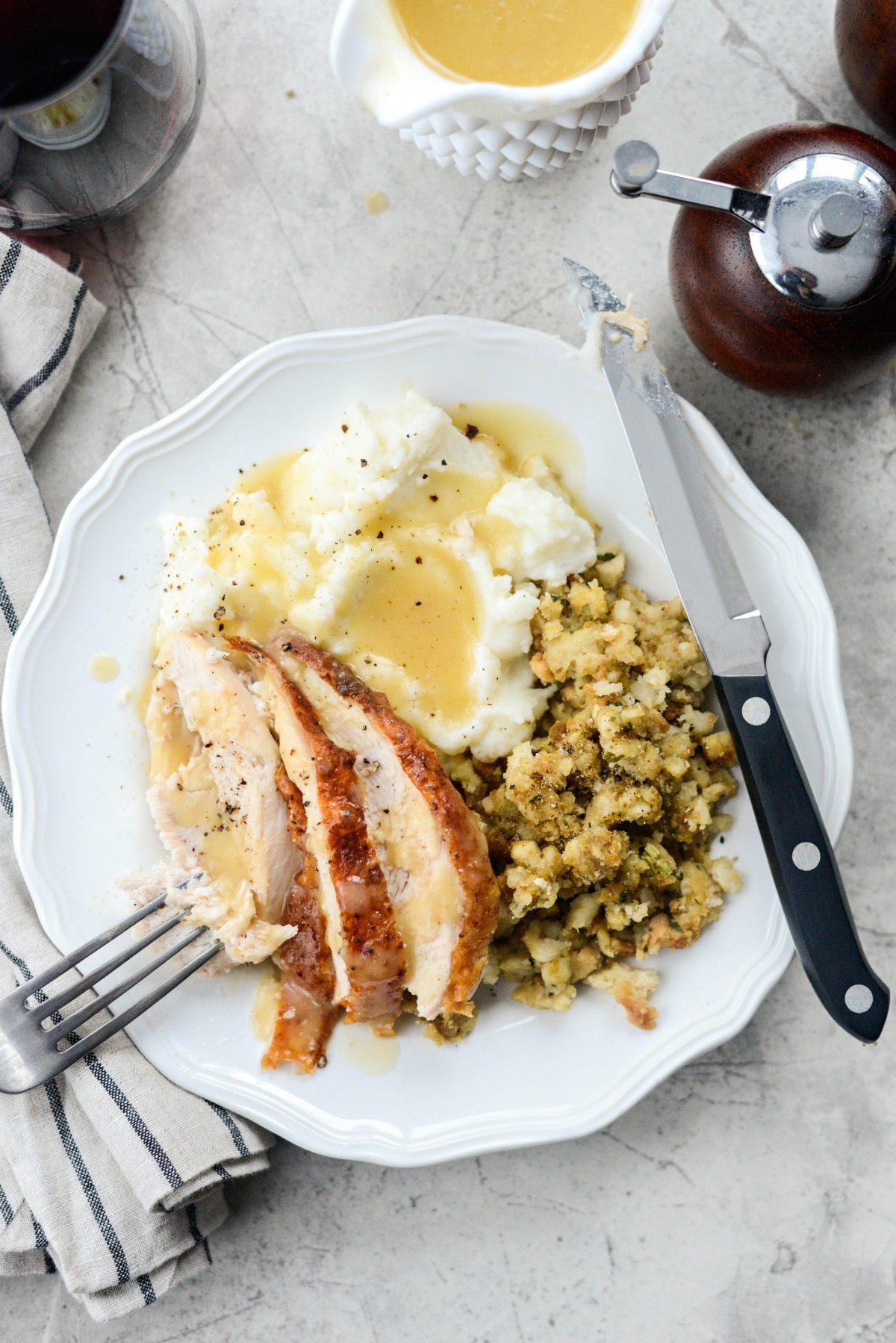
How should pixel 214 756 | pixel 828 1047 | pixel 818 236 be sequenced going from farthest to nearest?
pixel 828 1047, pixel 214 756, pixel 818 236

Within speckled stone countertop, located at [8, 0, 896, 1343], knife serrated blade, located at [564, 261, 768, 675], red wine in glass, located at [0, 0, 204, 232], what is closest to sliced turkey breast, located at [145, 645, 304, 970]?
speckled stone countertop, located at [8, 0, 896, 1343]

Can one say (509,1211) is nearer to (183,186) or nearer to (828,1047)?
(828,1047)

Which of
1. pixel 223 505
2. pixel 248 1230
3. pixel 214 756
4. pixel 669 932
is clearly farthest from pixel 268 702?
pixel 248 1230

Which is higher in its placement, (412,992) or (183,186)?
(183,186)

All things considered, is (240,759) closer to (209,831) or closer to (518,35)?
(209,831)

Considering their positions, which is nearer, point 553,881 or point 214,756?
point 553,881

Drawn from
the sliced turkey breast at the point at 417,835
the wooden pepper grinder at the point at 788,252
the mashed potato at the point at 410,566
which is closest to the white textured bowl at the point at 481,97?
the wooden pepper grinder at the point at 788,252

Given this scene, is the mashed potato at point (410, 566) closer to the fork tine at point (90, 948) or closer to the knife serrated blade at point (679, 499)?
the knife serrated blade at point (679, 499)
